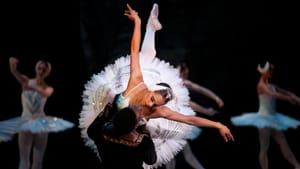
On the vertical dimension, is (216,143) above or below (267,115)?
below

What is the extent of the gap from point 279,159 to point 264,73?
67.6 inches

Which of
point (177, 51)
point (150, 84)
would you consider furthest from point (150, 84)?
point (177, 51)

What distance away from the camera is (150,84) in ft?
12.7

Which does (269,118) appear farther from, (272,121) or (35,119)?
(35,119)

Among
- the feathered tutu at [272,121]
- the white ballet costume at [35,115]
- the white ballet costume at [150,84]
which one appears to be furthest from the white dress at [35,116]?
the feathered tutu at [272,121]

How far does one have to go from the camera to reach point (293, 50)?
7.59 metres

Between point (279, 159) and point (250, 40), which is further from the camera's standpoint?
point (250, 40)

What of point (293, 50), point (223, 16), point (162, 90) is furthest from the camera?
point (223, 16)

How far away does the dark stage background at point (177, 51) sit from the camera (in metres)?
5.51

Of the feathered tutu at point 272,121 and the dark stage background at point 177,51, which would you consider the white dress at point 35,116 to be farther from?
the feathered tutu at point 272,121

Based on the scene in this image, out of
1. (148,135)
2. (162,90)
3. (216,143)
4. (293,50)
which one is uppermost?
(162,90)

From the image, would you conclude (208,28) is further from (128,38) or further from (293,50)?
(128,38)

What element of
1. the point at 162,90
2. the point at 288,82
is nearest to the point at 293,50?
the point at 288,82

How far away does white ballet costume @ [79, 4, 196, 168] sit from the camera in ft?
13.0
